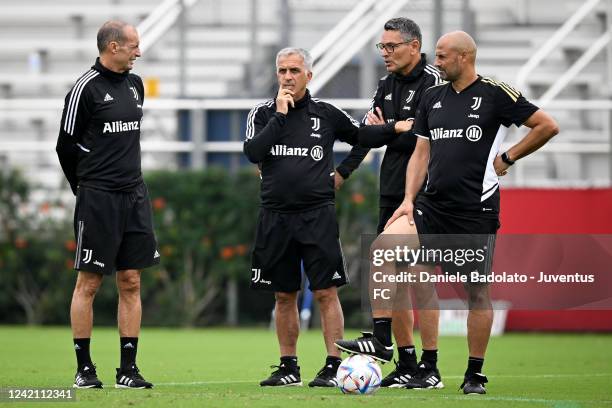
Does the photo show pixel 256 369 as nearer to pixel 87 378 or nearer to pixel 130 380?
pixel 130 380

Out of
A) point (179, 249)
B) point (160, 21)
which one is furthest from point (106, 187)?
point (160, 21)

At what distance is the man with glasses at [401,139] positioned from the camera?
8.54 m

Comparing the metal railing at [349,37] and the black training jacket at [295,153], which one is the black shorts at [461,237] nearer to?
the black training jacket at [295,153]

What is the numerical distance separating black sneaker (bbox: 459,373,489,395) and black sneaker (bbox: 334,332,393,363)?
0.54m

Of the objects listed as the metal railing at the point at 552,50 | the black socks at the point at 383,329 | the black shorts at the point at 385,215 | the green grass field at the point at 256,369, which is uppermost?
the metal railing at the point at 552,50

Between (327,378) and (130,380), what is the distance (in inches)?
53.7

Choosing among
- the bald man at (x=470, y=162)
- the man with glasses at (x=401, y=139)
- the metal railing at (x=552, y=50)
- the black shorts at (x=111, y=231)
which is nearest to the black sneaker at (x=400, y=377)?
the man with glasses at (x=401, y=139)

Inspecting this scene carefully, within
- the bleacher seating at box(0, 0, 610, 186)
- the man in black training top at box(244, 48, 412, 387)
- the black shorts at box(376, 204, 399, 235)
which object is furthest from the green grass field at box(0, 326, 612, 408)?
the bleacher seating at box(0, 0, 610, 186)

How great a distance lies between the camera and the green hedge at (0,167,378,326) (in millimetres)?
16656

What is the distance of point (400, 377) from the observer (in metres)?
8.60

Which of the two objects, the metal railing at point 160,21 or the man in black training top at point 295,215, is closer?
the man in black training top at point 295,215

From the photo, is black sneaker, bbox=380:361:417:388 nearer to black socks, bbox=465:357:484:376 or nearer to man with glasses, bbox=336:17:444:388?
man with glasses, bbox=336:17:444:388

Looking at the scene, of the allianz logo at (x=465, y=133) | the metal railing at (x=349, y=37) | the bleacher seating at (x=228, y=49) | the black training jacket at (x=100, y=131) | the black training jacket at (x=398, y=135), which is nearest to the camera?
the allianz logo at (x=465, y=133)

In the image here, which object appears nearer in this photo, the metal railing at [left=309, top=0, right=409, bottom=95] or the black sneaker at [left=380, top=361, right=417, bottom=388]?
the black sneaker at [left=380, top=361, right=417, bottom=388]
